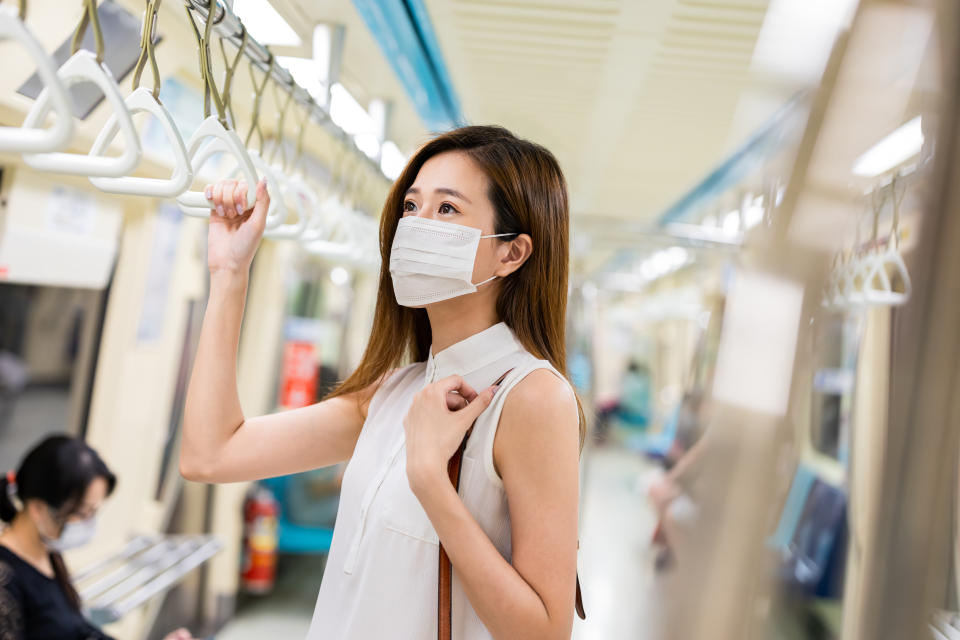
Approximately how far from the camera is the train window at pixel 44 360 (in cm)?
319

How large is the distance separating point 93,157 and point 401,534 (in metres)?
0.71

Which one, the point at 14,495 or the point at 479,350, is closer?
the point at 479,350

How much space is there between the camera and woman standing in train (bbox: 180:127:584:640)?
106 centimetres

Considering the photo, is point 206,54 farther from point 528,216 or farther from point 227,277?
point 528,216

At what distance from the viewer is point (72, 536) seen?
106 inches

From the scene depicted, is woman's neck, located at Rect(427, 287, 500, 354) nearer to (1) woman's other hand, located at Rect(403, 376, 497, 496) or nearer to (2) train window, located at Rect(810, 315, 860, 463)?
(1) woman's other hand, located at Rect(403, 376, 497, 496)

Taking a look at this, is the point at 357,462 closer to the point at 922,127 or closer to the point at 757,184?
the point at 757,184

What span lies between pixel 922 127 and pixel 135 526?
457 centimetres

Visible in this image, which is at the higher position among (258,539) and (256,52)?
(256,52)

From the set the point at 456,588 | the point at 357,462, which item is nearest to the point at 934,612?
the point at 456,588

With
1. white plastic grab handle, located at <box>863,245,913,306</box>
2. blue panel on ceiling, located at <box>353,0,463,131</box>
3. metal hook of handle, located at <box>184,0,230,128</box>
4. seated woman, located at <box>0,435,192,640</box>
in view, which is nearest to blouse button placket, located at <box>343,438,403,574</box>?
metal hook of handle, located at <box>184,0,230,128</box>

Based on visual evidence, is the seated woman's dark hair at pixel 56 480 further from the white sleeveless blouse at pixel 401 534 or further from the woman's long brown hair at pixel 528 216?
the woman's long brown hair at pixel 528 216

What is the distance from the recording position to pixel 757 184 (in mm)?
646


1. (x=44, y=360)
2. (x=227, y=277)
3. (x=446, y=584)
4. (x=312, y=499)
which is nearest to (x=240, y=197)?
(x=227, y=277)
